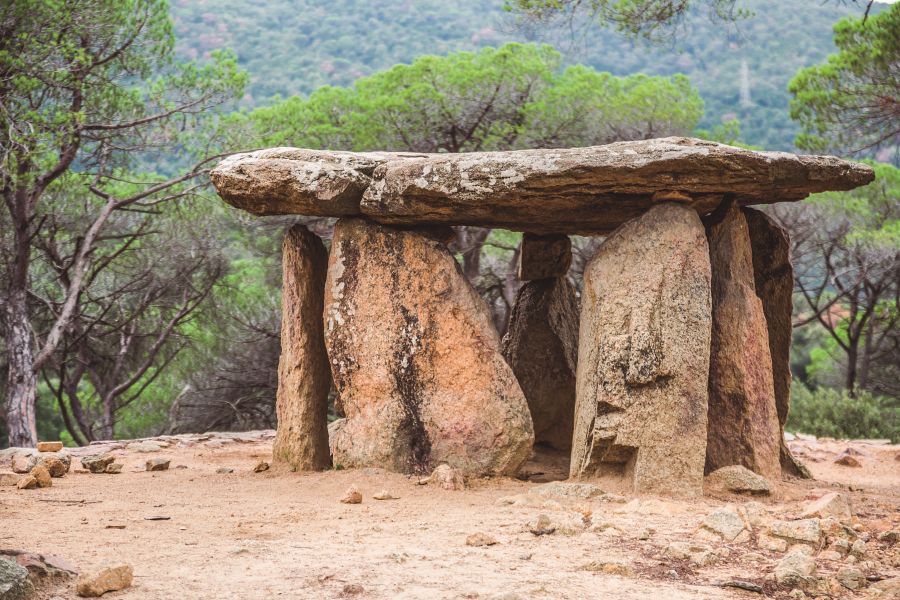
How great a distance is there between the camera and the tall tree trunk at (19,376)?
1223 centimetres

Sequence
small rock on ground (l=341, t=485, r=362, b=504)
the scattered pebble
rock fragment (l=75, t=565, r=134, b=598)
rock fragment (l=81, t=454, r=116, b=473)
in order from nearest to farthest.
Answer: rock fragment (l=75, t=565, r=134, b=598), small rock on ground (l=341, t=485, r=362, b=504), rock fragment (l=81, t=454, r=116, b=473), the scattered pebble

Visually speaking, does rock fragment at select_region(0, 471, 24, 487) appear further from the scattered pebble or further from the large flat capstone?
the large flat capstone

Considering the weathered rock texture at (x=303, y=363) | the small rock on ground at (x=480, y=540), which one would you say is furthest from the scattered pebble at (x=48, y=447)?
the small rock on ground at (x=480, y=540)

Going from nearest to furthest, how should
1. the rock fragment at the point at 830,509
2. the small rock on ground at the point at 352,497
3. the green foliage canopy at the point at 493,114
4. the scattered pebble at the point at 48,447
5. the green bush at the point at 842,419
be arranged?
1. the rock fragment at the point at 830,509
2. the small rock on ground at the point at 352,497
3. the scattered pebble at the point at 48,447
4. the green bush at the point at 842,419
5. the green foliage canopy at the point at 493,114

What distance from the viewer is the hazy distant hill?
139 feet

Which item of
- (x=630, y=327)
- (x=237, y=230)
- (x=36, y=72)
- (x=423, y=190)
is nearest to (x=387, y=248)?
(x=423, y=190)

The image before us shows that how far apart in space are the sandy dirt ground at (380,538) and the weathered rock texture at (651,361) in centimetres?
41

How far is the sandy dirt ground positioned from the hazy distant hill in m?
33.7

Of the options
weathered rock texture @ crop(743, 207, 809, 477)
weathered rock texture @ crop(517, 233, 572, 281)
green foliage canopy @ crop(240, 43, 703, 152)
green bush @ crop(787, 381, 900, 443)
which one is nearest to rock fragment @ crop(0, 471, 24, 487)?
weathered rock texture @ crop(517, 233, 572, 281)

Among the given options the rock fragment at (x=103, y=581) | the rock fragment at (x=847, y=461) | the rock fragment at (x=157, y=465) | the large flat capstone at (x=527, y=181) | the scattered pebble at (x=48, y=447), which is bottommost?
the rock fragment at (x=157, y=465)

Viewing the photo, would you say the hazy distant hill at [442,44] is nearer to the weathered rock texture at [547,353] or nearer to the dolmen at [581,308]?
the weathered rock texture at [547,353]

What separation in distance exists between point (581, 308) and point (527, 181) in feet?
3.82

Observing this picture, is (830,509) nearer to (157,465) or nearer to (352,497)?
(352,497)

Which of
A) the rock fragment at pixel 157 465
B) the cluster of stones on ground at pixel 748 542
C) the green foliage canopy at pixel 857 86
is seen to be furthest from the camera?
the green foliage canopy at pixel 857 86
